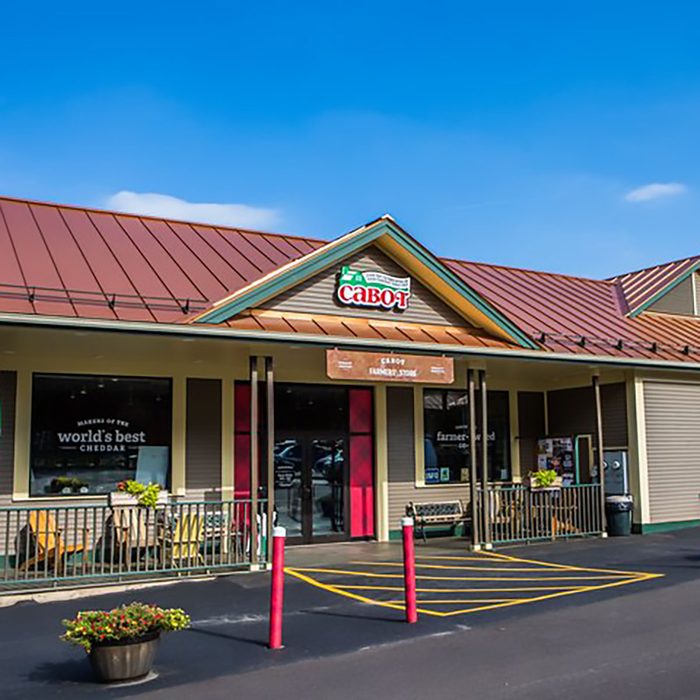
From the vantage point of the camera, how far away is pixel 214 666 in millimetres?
7543

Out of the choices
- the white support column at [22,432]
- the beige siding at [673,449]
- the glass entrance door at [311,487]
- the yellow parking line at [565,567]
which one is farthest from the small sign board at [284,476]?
the beige siding at [673,449]

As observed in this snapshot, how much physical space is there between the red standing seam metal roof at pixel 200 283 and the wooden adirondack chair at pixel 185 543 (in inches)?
118

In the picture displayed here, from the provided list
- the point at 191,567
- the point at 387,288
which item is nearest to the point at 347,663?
the point at 191,567

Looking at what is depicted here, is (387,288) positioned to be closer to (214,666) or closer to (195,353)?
(195,353)

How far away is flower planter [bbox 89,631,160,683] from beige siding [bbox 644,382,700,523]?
41.6ft

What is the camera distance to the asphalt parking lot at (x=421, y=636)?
22.5ft

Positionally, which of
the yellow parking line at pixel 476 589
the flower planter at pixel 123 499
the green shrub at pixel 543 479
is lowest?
the yellow parking line at pixel 476 589

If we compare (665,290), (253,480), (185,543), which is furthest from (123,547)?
(665,290)

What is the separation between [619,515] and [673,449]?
2.07 metres

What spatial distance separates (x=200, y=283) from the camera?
1427 cm

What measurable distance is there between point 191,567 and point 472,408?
222 inches

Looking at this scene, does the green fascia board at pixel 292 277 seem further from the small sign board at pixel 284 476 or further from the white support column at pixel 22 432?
the small sign board at pixel 284 476

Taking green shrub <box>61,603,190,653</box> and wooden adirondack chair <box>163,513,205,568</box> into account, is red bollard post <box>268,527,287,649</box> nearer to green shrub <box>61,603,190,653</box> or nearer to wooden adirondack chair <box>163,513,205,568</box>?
green shrub <box>61,603,190,653</box>

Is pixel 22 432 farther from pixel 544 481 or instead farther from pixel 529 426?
pixel 529 426
